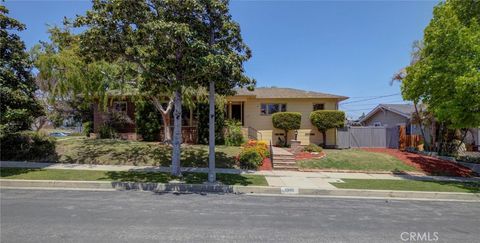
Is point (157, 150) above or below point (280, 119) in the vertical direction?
below

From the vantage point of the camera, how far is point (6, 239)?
525cm

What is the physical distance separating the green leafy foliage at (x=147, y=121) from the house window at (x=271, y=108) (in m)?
7.48

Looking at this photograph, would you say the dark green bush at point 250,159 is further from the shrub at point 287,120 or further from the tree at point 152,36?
the shrub at point 287,120

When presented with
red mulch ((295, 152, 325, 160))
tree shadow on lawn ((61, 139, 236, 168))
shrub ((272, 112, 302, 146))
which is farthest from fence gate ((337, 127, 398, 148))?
tree shadow on lawn ((61, 139, 236, 168))

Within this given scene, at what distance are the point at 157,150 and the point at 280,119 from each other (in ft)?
29.0

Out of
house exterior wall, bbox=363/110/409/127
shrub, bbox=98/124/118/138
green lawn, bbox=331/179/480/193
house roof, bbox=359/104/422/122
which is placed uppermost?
house roof, bbox=359/104/422/122

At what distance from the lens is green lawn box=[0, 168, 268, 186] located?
11438 mm

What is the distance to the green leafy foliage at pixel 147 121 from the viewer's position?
21.5 m

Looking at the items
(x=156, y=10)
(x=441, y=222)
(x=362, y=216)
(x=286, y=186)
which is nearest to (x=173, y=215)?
(x=362, y=216)

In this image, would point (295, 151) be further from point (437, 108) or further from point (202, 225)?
point (202, 225)

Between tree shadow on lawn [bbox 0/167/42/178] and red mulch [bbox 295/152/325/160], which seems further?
red mulch [bbox 295/152/325/160]

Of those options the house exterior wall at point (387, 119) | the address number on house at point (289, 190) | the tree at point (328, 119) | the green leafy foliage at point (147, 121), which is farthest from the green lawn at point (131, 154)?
the house exterior wall at point (387, 119)

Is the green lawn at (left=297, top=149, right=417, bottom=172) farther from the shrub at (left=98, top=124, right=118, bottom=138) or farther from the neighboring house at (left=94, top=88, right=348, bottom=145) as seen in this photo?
the shrub at (left=98, top=124, right=118, bottom=138)

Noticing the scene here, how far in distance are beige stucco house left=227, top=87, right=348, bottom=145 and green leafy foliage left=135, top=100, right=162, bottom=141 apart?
17.6 ft
